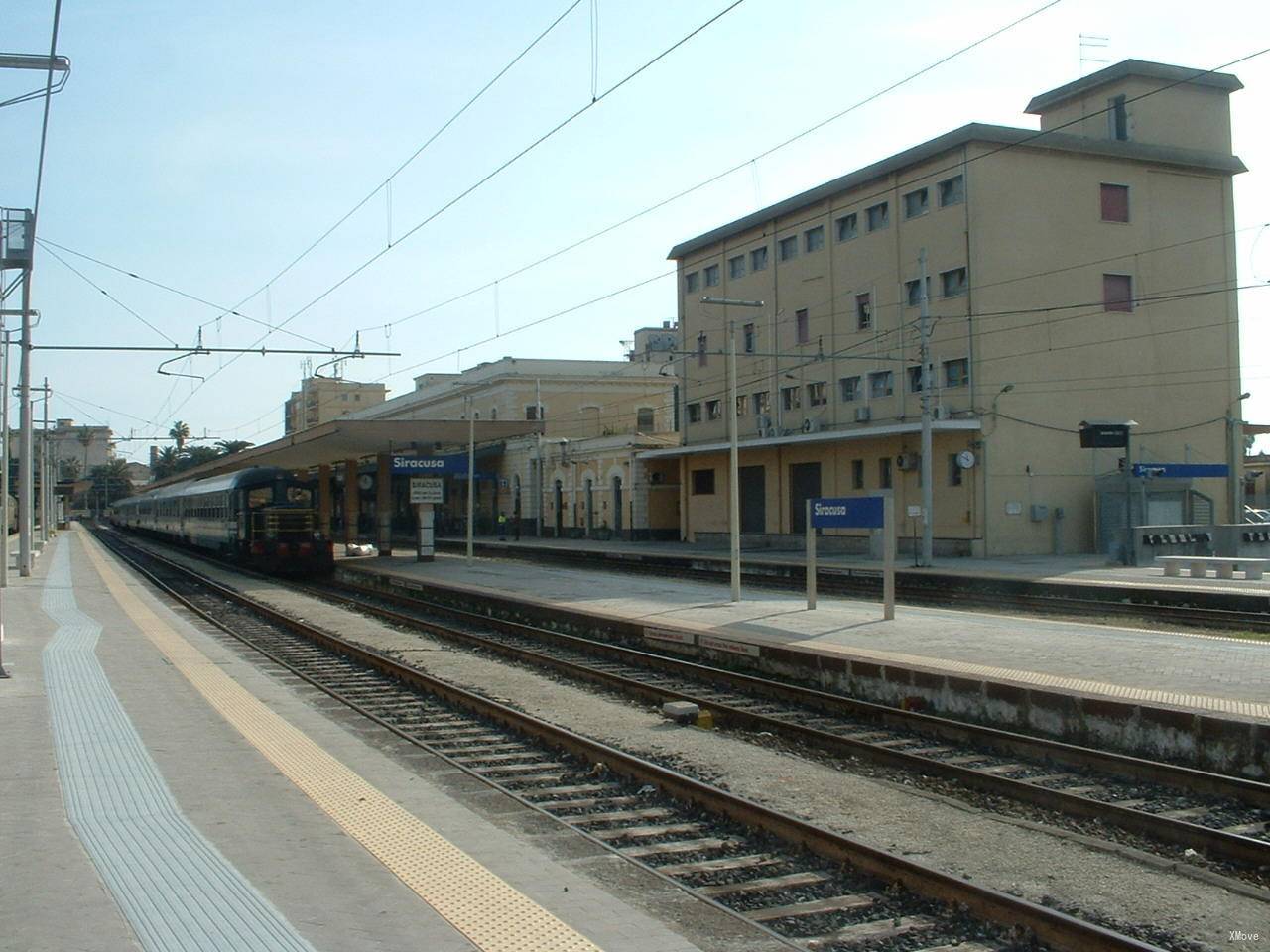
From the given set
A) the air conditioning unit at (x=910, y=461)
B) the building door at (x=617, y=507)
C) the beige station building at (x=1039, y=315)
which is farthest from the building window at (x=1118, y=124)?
the building door at (x=617, y=507)

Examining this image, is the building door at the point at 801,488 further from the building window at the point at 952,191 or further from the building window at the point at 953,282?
the building window at the point at 952,191

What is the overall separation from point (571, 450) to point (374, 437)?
71.0 ft

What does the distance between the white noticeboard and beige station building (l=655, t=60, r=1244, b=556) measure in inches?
449

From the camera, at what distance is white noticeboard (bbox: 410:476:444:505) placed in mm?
36625

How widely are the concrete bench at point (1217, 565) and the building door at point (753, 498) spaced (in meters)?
19.8

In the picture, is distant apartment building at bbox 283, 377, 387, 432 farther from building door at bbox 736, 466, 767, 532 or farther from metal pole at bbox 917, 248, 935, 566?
metal pole at bbox 917, 248, 935, 566

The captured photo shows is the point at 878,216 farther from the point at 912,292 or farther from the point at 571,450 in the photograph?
the point at 571,450

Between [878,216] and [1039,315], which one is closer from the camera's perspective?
[1039,315]

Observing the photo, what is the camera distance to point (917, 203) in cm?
3784

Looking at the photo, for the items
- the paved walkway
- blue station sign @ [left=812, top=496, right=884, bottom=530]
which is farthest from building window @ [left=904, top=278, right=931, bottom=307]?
blue station sign @ [left=812, top=496, right=884, bottom=530]

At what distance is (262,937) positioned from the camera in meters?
5.18

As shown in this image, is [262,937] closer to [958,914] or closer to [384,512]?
[958,914]

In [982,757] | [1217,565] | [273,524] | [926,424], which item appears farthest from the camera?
[273,524]

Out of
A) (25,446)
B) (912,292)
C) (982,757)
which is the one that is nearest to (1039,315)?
(912,292)
